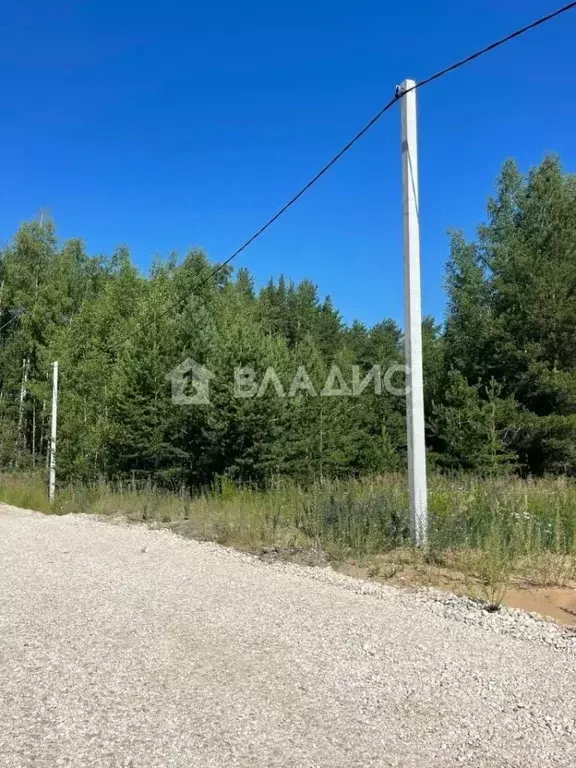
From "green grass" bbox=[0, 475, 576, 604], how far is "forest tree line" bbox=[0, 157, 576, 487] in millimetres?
7919

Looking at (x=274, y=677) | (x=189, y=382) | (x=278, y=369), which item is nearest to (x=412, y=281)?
(x=274, y=677)

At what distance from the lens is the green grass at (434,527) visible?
730 cm

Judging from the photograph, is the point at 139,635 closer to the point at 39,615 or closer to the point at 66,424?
the point at 39,615

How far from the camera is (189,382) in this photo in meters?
21.5

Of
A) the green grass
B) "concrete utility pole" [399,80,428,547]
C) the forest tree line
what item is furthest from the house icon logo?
"concrete utility pole" [399,80,428,547]

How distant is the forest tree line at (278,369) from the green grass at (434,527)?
26.0 ft

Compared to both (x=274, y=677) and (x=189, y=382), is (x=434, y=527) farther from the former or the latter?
(x=189, y=382)

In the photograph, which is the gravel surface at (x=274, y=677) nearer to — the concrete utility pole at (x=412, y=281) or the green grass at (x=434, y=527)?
the green grass at (x=434, y=527)

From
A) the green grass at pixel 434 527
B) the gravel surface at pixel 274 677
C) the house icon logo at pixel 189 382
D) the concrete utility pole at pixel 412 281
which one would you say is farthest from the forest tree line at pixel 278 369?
the gravel surface at pixel 274 677

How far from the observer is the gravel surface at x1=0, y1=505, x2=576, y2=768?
3.24 meters

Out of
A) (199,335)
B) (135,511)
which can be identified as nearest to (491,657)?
(135,511)

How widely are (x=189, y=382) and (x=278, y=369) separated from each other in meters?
3.27

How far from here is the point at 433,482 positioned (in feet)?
45.2

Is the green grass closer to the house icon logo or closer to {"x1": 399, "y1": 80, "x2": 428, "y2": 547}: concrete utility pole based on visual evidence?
{"x1": 399, "y1": 80, "x2": 428, "y2": 547}: concrete utility pole
